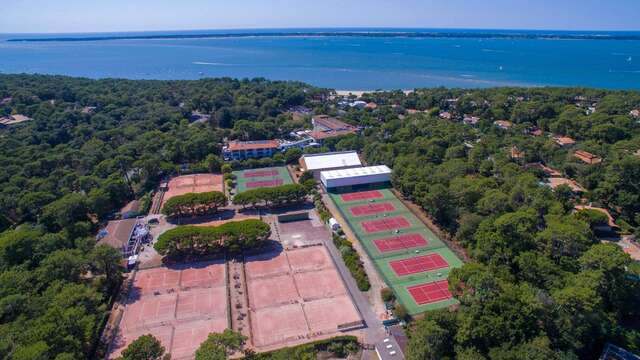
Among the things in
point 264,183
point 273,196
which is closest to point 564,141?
point 264,183

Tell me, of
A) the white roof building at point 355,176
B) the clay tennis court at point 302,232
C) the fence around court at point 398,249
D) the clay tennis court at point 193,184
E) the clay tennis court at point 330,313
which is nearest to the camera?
the clay tennis court at point 330,313

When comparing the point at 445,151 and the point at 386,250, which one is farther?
the point at 445,151

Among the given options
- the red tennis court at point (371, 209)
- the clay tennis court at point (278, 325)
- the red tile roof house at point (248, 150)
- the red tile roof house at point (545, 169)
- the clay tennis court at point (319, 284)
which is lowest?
the clay tennis court at point (278, 325)

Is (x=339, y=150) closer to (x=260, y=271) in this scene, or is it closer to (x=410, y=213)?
(x=410, y=213)

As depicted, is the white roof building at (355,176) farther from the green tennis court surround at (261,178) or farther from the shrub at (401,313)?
the shrub at (401,313)

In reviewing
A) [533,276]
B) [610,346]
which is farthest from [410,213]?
[610,346]

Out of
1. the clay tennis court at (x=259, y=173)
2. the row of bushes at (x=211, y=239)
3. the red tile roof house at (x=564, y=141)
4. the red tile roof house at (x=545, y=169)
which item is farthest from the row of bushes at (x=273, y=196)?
the red tile roof house at (x=564, y=141)
